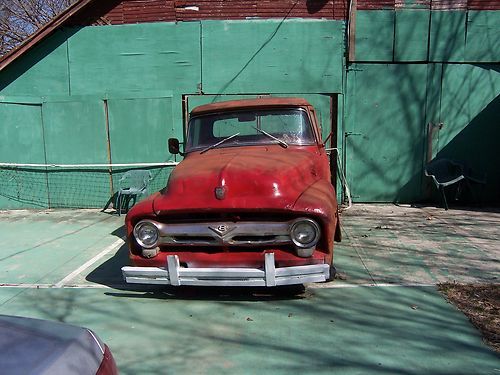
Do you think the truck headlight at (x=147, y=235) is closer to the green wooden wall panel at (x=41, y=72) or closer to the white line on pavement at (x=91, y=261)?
the white line on pavement at (x=91, y=261)

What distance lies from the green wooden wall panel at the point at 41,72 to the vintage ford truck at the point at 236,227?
6156 mm

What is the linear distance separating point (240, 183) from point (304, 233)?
2.46 feet

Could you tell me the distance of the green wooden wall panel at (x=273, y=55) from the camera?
29.8ft

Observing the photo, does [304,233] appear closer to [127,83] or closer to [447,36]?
[127,83]

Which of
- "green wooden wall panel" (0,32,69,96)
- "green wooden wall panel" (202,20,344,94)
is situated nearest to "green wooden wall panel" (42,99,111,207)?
"green wooden wall panel" (0,32,69,96)

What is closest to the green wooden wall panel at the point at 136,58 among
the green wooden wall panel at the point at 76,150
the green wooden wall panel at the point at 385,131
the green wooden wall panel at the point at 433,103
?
the green wooden wall panel at the point at 76,150

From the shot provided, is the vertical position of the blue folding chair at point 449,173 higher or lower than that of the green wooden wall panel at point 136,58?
lower

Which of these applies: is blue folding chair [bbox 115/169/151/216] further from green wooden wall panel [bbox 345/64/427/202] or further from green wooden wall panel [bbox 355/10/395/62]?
green wooden wall panel [bbox 355/10/395/62]

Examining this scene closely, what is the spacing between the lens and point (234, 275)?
3.94 m

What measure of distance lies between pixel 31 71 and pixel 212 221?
289 inches

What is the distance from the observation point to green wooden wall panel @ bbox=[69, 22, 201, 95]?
9.22 meters

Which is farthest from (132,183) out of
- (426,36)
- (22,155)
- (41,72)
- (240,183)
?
(426,36)

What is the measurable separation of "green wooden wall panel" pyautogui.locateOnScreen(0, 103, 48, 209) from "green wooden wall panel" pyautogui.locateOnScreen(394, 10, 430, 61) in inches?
298

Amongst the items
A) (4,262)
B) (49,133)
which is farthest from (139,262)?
(49,133)
